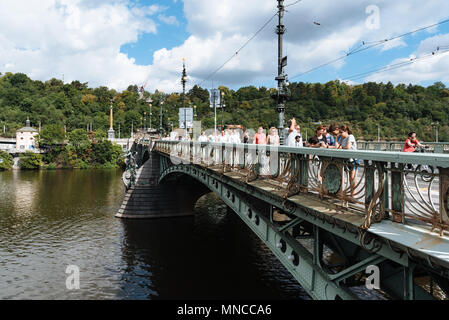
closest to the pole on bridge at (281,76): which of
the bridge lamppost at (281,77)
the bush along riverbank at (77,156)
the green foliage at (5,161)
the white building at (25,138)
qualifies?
the bridge lamppost at (281,77)

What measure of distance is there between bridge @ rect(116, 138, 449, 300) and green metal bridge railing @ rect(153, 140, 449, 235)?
1cm

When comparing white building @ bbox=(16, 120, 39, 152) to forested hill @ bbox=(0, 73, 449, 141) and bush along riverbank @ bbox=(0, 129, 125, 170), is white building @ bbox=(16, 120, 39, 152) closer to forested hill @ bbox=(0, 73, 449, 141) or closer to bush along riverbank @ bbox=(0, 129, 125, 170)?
bush along riverbank @ bbox=(0, 129, 125, 170)

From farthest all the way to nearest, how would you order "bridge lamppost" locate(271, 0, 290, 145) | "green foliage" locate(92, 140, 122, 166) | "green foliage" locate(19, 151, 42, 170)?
"green foliage" locate(92, 140, 122, 166) < "green foliage" locate(19, 151, 42, 170) < "bridge lamppost" locate(271, 0, 290, 145)

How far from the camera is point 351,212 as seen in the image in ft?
16.0

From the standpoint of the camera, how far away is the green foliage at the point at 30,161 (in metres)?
72.6

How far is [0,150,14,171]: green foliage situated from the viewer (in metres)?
69.4

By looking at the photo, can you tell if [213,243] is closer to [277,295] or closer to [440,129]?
[277,295]

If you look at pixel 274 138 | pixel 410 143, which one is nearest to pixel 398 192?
pixel 274 138

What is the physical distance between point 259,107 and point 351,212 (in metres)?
80.1

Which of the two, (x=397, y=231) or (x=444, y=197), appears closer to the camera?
(x=444, y=197)

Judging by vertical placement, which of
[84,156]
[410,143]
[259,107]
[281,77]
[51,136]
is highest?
[259,107]

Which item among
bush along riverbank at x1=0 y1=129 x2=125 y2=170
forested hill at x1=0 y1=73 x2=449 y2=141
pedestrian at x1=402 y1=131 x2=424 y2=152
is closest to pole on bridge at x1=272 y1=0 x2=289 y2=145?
pedestrian at x1=402 y1=131 x2=424 y2=152

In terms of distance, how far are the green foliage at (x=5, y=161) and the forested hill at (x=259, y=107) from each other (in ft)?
98.1

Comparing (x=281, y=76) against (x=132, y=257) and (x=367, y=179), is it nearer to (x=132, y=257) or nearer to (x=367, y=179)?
(x=367, y=179)
